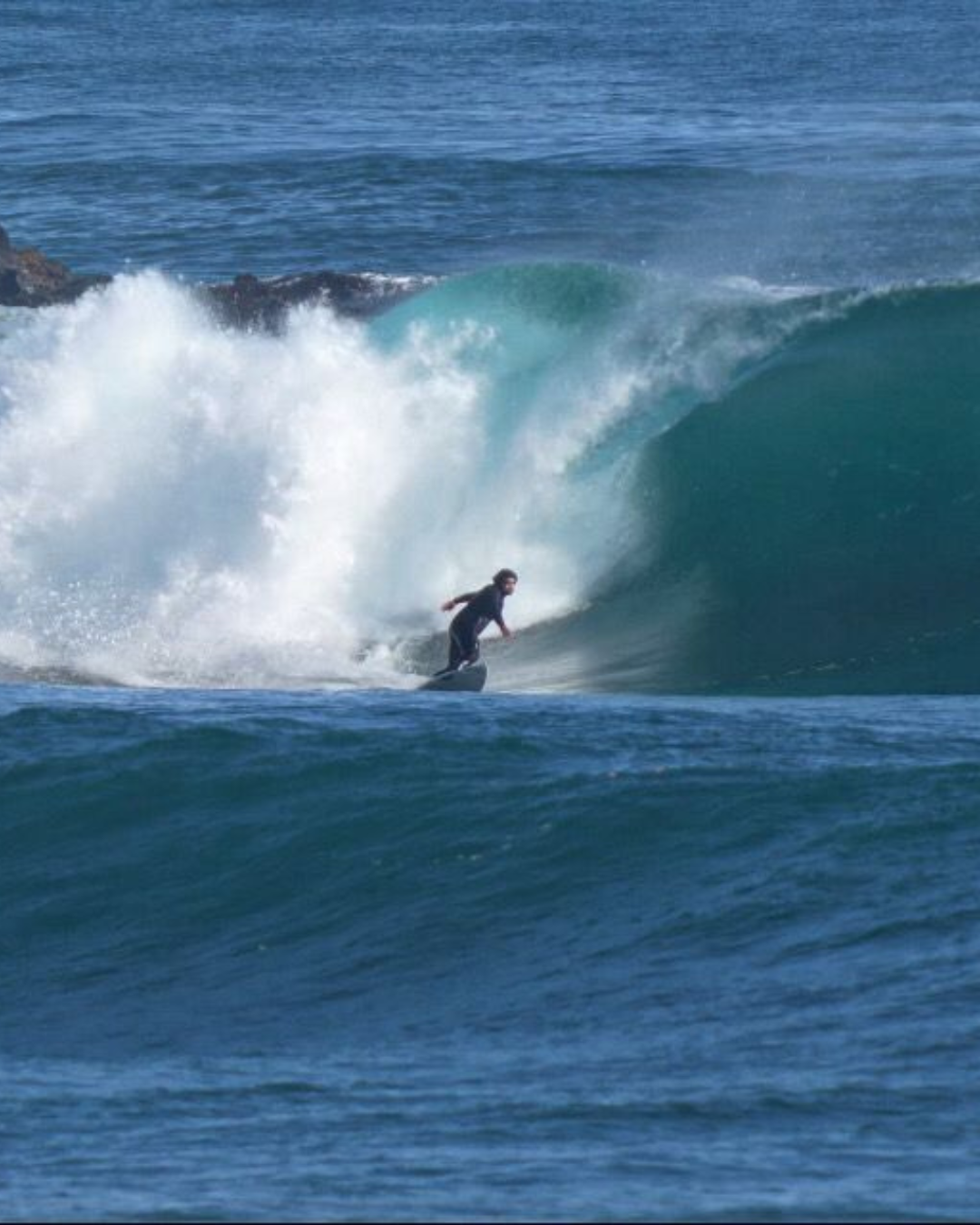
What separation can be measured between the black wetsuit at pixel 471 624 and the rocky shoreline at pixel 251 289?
15.8m

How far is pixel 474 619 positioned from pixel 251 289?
18072 millimetres

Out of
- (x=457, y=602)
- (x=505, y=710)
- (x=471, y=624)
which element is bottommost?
(x=505, y=710)

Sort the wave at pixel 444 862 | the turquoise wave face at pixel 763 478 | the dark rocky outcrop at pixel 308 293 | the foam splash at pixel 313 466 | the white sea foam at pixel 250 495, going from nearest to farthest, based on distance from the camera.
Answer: the wave at pixel 444 862
the turquoise wave face at pixel 763 478
the white sea foam at pixel 250 495
the foam splash at pixel 313 466
the dark rocky outcrop at pixel 308 293

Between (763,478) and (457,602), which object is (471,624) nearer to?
(457,602)

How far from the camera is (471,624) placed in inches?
741

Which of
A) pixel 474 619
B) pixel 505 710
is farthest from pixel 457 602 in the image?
pixel 505 710

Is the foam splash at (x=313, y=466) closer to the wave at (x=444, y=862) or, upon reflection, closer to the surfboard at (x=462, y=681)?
the surfboard at (x=462, y=681)

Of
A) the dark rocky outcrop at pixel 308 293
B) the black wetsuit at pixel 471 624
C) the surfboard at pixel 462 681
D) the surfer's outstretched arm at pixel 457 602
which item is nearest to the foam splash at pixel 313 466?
the black wetsuit at pixel 471 624

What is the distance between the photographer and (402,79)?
5409cm

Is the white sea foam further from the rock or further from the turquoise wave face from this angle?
the rock

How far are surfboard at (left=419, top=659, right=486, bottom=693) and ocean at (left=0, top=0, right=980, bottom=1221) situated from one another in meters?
0.34

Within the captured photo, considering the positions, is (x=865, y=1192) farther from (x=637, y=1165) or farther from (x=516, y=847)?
(x=516, y=847)

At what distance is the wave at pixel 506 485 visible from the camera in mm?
19938

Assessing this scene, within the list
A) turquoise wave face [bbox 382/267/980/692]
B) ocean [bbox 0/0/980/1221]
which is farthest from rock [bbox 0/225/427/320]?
turquoise wave face [bbox 382/267/980/692]
